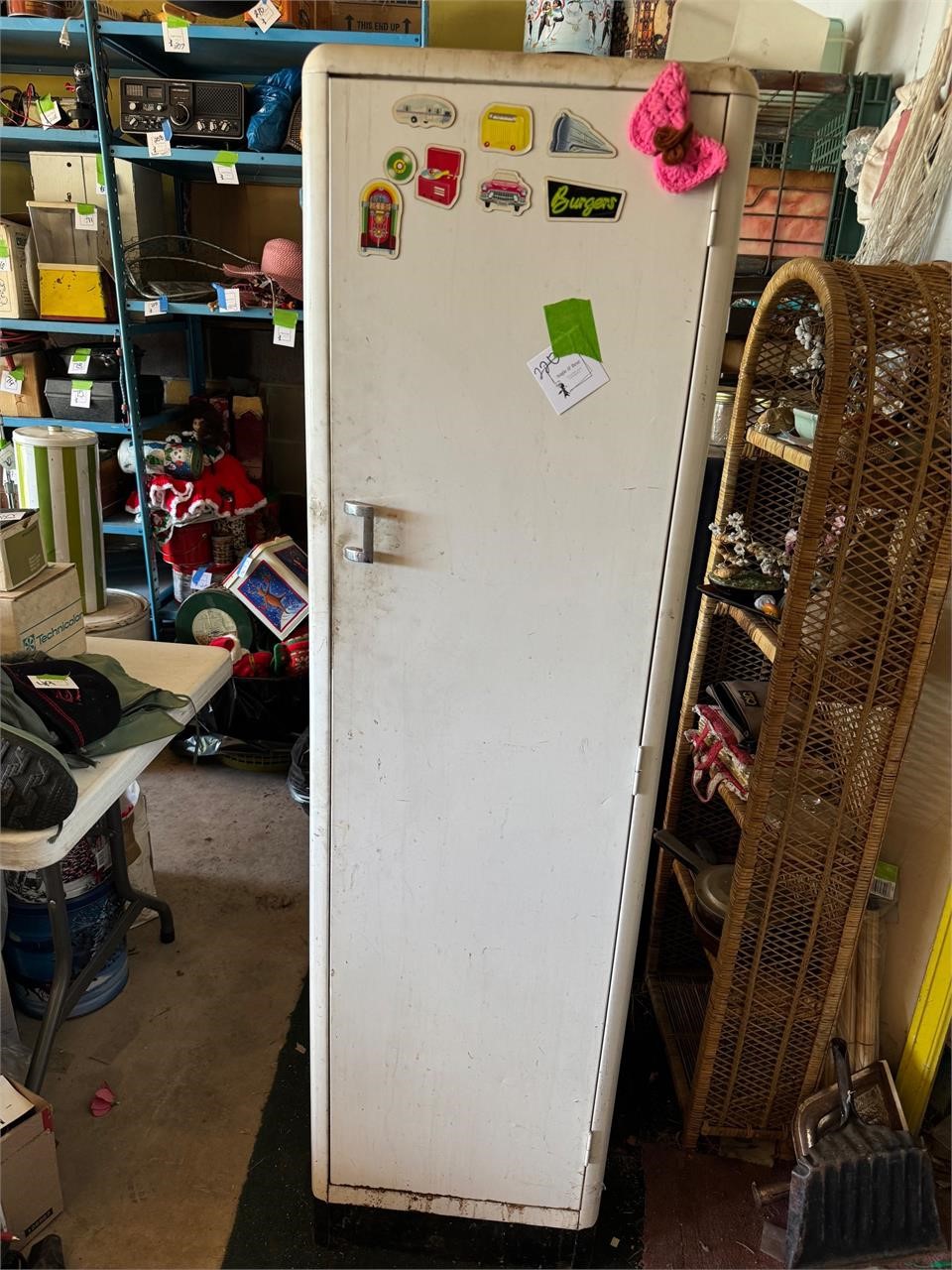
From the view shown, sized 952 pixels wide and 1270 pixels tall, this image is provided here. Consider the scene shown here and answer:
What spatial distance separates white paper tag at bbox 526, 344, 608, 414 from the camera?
1.08 meters

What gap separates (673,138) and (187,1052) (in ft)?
6.57

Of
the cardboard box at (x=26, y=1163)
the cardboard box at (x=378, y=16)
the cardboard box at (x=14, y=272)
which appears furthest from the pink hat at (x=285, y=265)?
the cardboard box at (x=26, y=1163)

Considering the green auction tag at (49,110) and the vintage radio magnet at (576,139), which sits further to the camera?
the green auction tag at (49,110)

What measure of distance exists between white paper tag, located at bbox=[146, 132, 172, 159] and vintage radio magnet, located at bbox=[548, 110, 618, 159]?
2.20m

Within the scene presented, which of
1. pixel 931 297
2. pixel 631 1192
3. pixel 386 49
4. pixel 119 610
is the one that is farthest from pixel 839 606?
pixel 119 610

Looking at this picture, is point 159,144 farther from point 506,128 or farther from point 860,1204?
point 860,1204

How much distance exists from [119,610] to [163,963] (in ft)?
4.38

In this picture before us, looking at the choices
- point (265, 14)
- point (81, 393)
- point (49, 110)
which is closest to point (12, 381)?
point (81, 393)

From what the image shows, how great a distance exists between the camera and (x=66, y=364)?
3.11m

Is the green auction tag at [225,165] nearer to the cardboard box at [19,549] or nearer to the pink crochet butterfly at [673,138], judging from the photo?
the cardboard box at [19,549]

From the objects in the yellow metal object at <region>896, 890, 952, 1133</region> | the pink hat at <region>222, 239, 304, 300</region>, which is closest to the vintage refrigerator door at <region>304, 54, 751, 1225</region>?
the yellow metal object at <region>896, 890, 952, 1133</region>

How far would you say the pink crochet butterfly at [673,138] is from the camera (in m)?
0.97

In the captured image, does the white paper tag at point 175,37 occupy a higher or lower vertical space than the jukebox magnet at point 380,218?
higher

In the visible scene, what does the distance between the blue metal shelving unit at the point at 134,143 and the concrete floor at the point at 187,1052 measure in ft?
3.50
